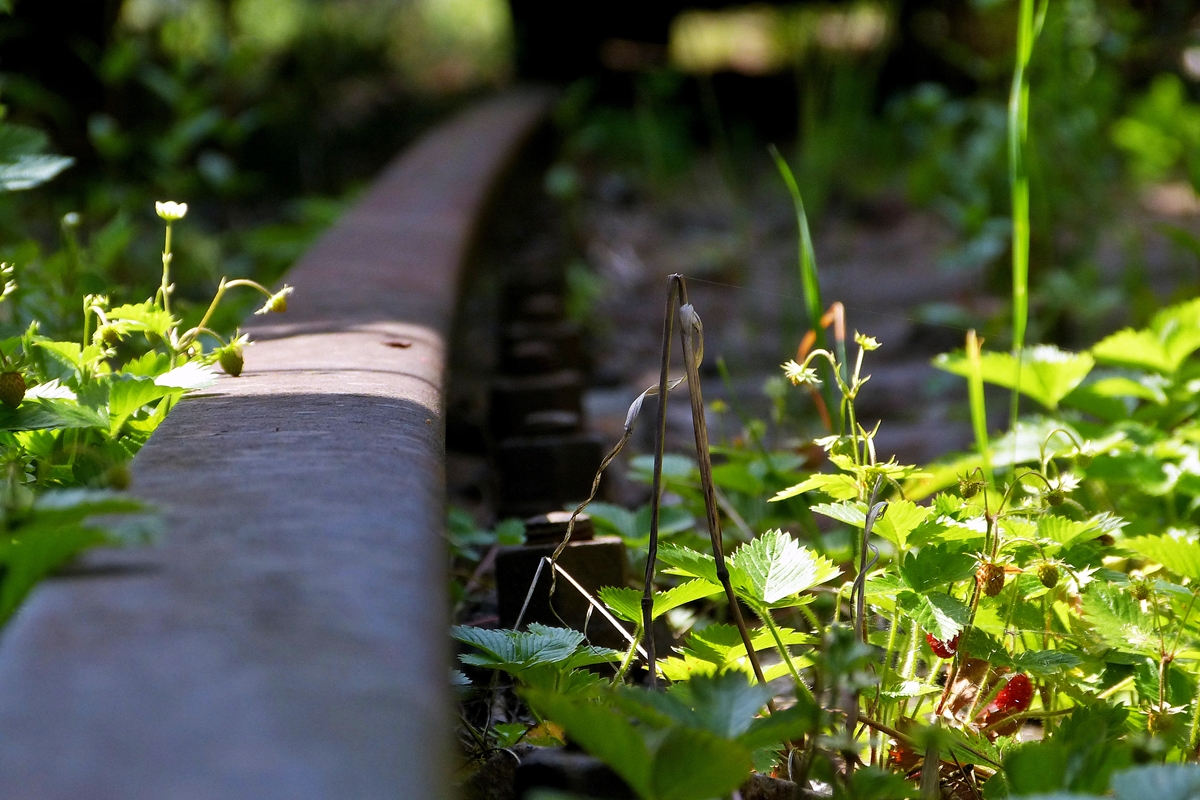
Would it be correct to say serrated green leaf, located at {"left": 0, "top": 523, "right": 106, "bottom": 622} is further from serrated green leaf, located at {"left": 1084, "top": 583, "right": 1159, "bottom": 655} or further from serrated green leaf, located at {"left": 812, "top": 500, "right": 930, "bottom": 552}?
serrated green leaf, located at {"left": 1084, "top": 583, "right": 1159, "bottom": 655}

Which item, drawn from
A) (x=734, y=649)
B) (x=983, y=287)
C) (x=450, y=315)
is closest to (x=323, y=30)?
(x=983, y=287)

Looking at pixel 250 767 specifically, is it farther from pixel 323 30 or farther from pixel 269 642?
pixel 323 30

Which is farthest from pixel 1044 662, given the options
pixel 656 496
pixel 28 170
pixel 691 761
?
pixel 28 170

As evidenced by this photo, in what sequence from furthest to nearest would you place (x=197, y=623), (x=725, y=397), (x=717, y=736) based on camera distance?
(x=725, y=397) → (x=717, y=736) → (x=197, y=623)

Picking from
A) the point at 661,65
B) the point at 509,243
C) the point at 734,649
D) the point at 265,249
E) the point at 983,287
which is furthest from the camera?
the point at 661,65

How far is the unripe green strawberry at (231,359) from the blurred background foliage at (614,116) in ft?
1.89

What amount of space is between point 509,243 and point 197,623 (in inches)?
142

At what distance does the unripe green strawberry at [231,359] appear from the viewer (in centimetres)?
125

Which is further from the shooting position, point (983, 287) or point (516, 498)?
point (983, 287)

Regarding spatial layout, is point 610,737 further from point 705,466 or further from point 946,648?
point 946,648

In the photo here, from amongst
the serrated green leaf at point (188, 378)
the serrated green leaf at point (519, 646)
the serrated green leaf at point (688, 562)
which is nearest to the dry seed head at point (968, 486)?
the serrated green leaf at point (688, 562)

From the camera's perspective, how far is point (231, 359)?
1257mm

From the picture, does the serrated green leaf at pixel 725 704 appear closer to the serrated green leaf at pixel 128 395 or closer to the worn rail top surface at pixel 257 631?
the worn rail top surface at pixel 257 631

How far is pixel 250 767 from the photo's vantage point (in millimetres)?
522
